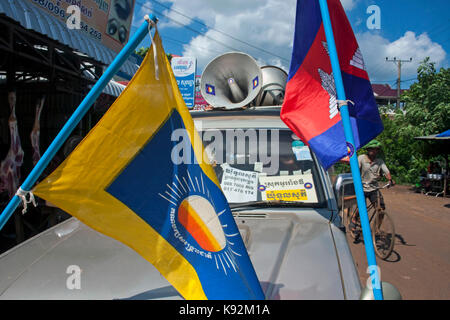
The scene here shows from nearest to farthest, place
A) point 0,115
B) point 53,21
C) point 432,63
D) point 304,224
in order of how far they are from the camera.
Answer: point 304,224, point 53,21, point 0,115, point 432,63

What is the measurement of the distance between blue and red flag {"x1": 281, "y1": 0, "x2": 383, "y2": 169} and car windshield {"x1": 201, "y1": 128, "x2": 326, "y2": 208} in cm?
49

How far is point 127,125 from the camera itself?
4.52 ft

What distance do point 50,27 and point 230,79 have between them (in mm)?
3543

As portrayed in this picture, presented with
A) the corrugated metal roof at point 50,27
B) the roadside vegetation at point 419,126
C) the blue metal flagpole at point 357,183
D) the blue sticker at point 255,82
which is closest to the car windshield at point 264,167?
the blue sticker at point 255,82

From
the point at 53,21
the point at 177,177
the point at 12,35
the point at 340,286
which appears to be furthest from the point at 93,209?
the point at 53,21

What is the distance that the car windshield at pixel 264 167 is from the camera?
240 cm

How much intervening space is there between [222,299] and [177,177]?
554 millimetres

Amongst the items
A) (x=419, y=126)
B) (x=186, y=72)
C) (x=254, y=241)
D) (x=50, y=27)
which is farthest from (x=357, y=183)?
(x=419, y=126)

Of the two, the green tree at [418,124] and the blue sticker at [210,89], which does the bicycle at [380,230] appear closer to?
the blue sticker at [210,89]

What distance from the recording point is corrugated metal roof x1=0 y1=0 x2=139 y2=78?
4.38 m

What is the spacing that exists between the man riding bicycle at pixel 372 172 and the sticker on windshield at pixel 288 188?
12.9ft

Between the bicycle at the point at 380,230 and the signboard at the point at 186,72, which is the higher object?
the signboard at the point at 186,72

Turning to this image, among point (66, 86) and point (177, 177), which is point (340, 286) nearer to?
point (177, 177)

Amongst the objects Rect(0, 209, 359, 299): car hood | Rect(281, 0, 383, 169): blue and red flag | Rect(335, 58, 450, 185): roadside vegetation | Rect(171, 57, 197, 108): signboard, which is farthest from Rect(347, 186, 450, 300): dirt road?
Rect(171, 57, 197, 108): signboard
